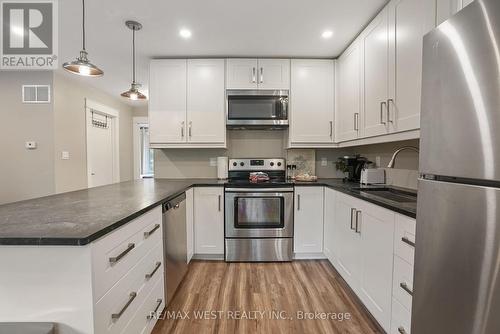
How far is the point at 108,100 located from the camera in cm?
481

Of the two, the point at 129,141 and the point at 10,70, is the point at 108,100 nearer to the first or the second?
the point at 129,141

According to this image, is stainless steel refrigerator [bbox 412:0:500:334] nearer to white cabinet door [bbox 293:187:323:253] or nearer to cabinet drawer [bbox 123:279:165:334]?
cabinet drawer [bbox 123:279:165:334]

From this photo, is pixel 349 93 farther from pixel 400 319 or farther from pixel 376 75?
pixel 400 319

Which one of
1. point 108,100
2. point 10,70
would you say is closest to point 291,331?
point 10,70

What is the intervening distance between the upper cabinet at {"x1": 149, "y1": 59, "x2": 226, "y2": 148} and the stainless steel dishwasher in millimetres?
963

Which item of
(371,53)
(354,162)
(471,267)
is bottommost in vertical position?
(471,267)

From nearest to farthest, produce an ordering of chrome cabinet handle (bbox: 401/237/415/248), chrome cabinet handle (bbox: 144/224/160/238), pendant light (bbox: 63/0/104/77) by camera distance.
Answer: chrome cabinet handle (bbox: 401/237/415/248) < chrome cabinet handle (bbox: 144/224/160/238) < pendant light (bbox: 63/0/104/77)

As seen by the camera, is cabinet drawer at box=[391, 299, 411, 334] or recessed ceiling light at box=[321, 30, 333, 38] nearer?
cabinet drawer at box=[391, 299, 411, 334]

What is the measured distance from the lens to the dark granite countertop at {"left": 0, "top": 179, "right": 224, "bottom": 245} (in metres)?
0.87

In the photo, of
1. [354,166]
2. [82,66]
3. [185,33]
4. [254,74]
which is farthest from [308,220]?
[82,66]

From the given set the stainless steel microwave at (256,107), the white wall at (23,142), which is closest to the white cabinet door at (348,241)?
the stainless steel microwave at (256,107)

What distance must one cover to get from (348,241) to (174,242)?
59.4 inches

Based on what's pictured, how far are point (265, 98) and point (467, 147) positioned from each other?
2304mm

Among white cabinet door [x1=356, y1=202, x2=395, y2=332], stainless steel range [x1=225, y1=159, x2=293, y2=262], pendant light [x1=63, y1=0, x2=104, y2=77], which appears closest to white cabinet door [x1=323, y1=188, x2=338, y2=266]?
stainless steel range [x1=225, y1=159, x2=293, y2=262]
